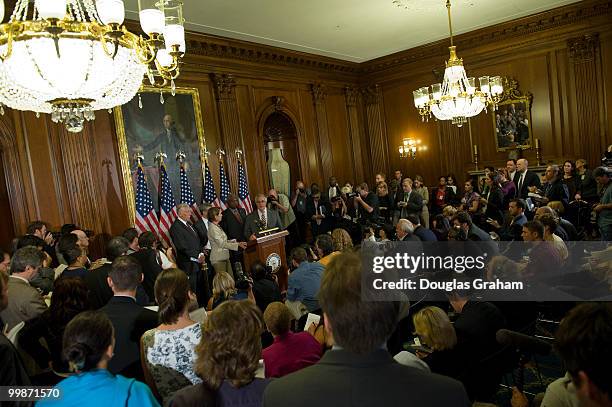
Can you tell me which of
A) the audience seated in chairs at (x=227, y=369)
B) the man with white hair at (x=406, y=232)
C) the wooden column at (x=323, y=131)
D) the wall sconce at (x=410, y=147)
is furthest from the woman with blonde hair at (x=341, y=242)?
the wall sconce at (x=410, y=147)

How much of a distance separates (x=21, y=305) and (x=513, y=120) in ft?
35.1

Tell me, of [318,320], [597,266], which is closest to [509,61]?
[597,266]

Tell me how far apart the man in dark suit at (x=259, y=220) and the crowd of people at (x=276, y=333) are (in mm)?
1147

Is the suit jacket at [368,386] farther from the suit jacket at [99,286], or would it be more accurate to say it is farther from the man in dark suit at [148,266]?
the man in dark suit at [148,266]

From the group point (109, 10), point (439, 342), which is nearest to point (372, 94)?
point (109, 10)

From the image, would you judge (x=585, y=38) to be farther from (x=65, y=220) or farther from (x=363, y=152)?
(x=65, y=220)

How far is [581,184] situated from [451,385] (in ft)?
25.8

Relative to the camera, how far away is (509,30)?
→ 34.2ft

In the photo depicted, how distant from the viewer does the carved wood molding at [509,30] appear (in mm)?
9453

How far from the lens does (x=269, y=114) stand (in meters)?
10.4

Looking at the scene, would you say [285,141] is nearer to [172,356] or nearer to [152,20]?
[152,20]

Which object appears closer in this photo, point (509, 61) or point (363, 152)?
point (509, 61)

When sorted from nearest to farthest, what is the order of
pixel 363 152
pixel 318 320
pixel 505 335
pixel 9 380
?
pixel 9 380, pixel 505 335, pixel 318 320, pixel 363 152

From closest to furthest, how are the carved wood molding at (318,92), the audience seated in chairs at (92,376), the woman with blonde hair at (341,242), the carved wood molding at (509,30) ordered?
the audience seated in chairs at (92,376)
the woman with blonde hair at (341,242)
the carved wood molding at (509,30)
the carved wood molding at (318,92)
